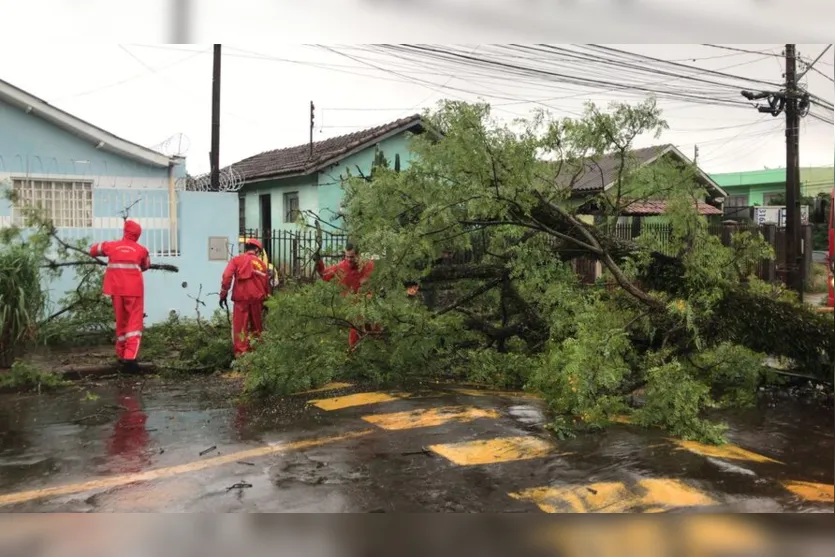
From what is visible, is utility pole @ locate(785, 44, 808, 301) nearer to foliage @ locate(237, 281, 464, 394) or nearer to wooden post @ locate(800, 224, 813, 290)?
wooden post @ locate(800, 224, 813, 290)

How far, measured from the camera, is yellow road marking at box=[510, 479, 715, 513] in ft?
12.7

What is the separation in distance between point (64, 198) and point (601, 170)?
20.9ft

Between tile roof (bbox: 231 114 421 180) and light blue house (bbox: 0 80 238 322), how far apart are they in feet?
7.72

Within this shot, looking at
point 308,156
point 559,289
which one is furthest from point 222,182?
point 559,289

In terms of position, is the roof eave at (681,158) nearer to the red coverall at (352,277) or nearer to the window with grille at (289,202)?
the red coverall at (352,277)

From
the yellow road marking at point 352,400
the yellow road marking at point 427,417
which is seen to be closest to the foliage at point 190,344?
the yellow road marking at point 352,400

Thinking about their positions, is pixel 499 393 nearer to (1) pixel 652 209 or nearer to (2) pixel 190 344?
(1) pixel 652 209

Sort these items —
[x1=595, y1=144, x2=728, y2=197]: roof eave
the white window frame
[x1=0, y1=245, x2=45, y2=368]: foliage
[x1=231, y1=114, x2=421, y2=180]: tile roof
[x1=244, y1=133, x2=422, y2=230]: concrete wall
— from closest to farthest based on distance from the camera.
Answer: [x1=595, y1=144, x2=728, y2=197]: roof eave, [x1=0, y1=245, x2=45, y2=368]: foliage, [x1=231, y1=114, x2=421, y2=180]: tile roof, [x1=244, y1=133, x2=422, y2=230]: concrete wall, the white window frame

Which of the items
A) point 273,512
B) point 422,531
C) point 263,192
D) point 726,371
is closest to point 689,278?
point 726,371

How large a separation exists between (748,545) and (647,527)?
1.70 feet

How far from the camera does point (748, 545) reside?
3.68 meters

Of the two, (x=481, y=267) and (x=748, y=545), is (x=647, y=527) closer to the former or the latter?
(x=748, y=545)

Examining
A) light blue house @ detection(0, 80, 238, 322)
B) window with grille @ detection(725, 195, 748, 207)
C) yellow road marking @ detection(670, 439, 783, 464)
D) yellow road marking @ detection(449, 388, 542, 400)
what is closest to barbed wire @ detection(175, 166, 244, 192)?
light blue house @ detection(0, 80, 238, 322)

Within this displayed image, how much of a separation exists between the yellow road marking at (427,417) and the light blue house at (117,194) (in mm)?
4400
